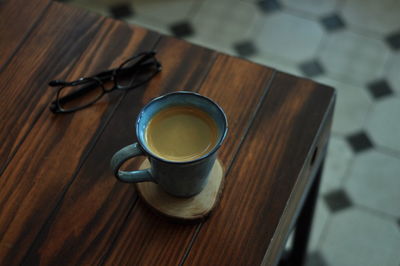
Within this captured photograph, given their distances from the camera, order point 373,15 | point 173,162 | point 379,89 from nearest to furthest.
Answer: point 173,162
point 379,89
point 373,15

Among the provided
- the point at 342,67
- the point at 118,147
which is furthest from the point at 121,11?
the point at 118,147

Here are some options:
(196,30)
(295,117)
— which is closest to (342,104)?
(196,30)

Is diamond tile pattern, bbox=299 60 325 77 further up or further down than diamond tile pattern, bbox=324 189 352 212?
further up

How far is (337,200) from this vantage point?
7.38 feet

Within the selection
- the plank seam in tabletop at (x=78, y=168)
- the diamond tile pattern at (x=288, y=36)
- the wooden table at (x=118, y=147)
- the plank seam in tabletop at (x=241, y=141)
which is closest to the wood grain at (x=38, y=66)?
Result: the wooden table at (x=118, y=147)

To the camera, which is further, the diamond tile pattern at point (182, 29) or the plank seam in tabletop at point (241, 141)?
the diamond tile pattern at point (182, 29)

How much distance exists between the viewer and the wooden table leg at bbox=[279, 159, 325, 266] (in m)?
1.67

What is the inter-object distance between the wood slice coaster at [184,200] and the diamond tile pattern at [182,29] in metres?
1.56

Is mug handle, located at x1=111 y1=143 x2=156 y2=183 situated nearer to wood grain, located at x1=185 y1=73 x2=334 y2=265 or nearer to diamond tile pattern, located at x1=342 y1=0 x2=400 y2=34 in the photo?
wood grain, located at x1=185 y1=73 x2=334 y2=265

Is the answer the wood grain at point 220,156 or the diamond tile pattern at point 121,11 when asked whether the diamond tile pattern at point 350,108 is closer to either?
the diamond tile pattern at point 121,11

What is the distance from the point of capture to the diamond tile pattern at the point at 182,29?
2.69m

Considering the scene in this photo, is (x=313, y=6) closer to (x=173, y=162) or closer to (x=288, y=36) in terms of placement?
(x=288, y=36)

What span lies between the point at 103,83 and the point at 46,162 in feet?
0.76

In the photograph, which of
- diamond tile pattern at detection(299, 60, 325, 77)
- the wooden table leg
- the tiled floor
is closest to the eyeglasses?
the wooden table leg
